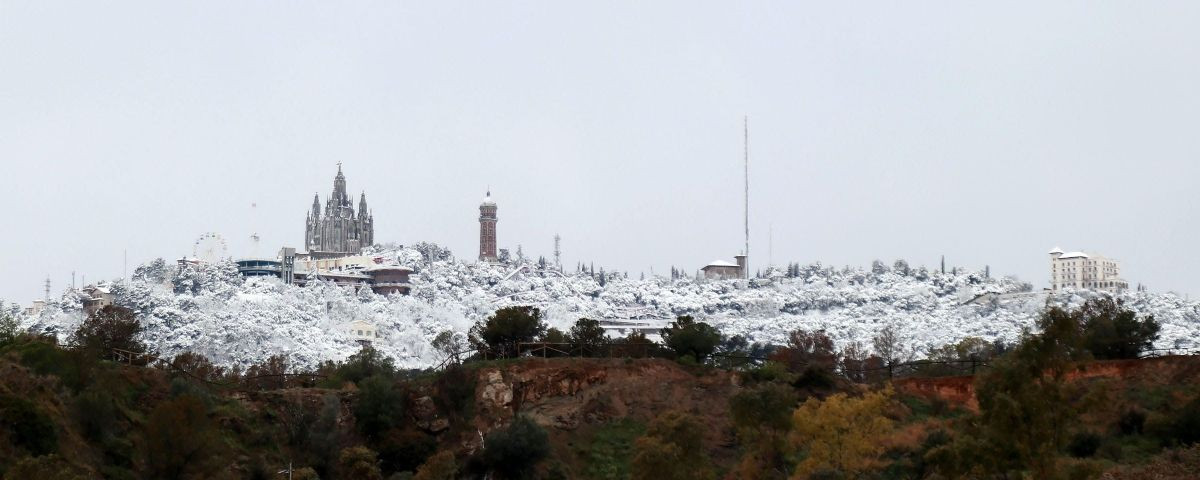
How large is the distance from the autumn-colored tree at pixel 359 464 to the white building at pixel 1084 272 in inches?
6288

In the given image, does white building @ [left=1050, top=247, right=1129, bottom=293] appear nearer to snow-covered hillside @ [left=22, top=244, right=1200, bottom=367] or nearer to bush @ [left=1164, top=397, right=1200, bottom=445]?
snow-covered hillside @ [left=22, top=244, right=1200, bottom=367]

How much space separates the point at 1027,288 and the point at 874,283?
1817cm

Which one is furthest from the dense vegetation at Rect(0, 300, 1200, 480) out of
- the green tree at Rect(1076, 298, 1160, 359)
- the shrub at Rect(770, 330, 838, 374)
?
the green tree at Rect(1076, 298, 1160, 359)

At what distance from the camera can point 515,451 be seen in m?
44.9

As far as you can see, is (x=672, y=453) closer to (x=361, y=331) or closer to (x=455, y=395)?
(x=455, y=395)

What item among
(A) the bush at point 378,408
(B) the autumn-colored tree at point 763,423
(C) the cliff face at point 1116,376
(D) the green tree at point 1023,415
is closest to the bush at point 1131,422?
(C) the cliff face at point 1116,376

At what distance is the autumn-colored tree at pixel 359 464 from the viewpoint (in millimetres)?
43969

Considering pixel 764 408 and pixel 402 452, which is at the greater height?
pixel 764 408

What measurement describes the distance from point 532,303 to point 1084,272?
7515 centimetres

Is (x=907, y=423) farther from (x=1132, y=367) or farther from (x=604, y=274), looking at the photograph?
(x=604, y=274)

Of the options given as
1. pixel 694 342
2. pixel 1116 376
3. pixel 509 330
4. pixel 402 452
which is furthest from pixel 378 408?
pixel 1116 376

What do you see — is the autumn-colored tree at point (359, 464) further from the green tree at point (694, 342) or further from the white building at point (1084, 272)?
the white building at point (1084, 272)

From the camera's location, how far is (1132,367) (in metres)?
53.7

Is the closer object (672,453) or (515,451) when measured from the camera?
(672,453)
